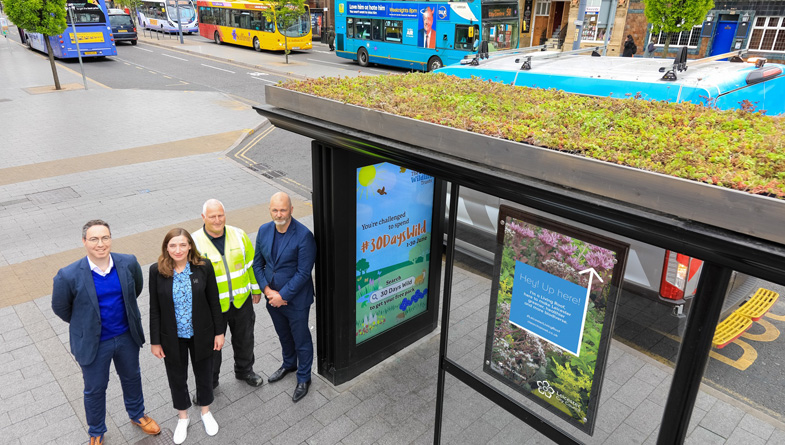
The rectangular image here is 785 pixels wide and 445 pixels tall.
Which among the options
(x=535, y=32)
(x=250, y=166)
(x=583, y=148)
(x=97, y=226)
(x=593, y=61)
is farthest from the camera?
(x=535, y=32)

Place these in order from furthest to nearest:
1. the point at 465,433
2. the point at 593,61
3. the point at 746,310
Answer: the point at 593,61
the point at 465,433
the point at 746,310

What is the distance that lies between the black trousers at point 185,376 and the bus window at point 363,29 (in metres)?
25.5

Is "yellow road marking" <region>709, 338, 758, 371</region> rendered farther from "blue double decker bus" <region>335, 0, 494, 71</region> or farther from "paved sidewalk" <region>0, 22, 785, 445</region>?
"blue double decker bus" <region>335, 0, 494, 71</region>

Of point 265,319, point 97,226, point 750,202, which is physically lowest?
point 265,319

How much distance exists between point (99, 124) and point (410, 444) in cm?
1408

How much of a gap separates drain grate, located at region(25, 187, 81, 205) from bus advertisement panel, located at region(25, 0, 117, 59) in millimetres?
20333

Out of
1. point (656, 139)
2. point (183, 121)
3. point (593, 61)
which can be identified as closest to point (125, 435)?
point (656, 139)

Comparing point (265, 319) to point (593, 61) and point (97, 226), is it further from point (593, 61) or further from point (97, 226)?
point (593, 61)

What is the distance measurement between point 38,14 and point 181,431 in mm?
18561

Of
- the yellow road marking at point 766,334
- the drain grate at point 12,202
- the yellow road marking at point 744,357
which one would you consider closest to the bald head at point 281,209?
the yellow road marking at point 744,357

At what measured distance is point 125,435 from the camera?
425 centimetres

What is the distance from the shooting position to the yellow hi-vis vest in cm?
408

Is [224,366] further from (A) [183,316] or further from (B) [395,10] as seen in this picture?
(B) [395,10]

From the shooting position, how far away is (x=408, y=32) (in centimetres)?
2472
